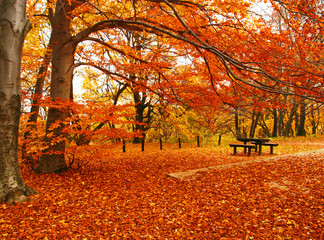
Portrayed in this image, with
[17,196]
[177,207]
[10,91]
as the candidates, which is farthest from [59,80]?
[177,207]

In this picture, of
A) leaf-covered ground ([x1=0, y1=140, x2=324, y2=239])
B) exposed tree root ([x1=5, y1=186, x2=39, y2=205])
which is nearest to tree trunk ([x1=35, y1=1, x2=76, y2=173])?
leaf-covered ground ([x1=0, y1=140, x2=324, y2=239])

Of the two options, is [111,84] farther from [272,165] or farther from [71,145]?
[272,165]

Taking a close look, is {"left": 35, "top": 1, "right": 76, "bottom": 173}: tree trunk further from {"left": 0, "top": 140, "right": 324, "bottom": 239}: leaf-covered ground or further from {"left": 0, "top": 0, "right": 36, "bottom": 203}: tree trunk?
{"left": 0, "top": 0, "right": 36, "bottom": 203}: tree trunk

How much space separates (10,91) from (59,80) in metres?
2.50

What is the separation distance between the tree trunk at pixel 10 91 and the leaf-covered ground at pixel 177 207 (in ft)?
1.40

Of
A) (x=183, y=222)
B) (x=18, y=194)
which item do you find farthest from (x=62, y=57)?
(x=183, y=222)

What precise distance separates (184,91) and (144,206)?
5.15 m

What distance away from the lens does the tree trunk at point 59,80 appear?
6.13 meters

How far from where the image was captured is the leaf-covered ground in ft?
9.98

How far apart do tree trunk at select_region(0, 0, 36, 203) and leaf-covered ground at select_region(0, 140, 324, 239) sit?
427mm

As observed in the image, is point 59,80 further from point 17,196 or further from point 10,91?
point 17,196

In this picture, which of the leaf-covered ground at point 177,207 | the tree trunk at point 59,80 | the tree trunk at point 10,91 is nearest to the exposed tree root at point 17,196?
the tree trunk at point 10,91

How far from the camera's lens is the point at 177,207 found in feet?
12.9

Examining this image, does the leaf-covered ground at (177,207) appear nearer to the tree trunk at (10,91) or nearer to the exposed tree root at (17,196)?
the exposed tree root at (17,196)
